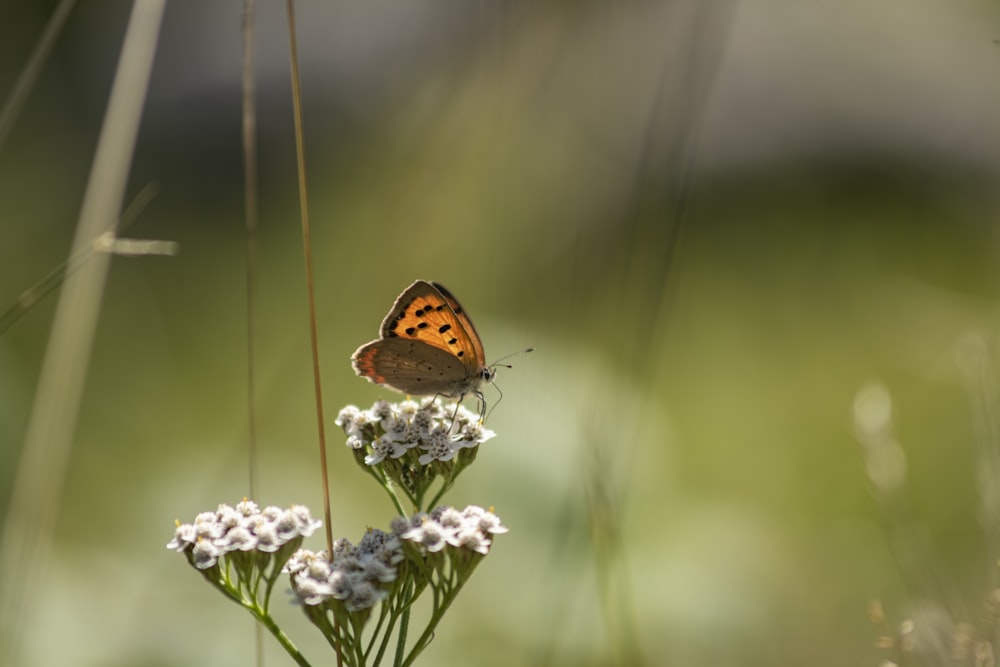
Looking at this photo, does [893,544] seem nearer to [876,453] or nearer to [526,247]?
[876,453]

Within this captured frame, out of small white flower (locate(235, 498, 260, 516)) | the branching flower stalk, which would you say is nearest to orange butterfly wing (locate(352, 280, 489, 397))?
the branching flower stalk

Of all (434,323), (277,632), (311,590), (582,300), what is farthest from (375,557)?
(582,300)

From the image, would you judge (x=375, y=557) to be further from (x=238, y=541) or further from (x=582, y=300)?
(x=582, y=300)

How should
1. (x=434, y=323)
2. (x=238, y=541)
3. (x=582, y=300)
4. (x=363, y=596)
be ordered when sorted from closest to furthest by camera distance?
(x=363, y=596) → (x=238, y=541) → (x=434, y=323) → (x=582, y=300)

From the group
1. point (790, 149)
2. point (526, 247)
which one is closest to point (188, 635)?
point (526, 247)

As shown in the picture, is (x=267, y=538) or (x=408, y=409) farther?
(x=408, y=409)

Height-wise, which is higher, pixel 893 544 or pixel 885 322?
pixel 885 322
